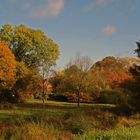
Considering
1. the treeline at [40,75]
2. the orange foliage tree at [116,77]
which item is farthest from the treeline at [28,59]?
the orange foliage tree at [116,77]

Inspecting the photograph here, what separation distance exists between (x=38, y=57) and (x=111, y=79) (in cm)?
2151

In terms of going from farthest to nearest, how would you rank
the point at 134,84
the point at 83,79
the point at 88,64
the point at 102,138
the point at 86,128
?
1. the point at 88,64
2. the point at 83,79
3. the point at 134,84
4. the point at 86,128
5. the point at 102,138

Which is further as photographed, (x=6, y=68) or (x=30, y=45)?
(x=30, y=45)

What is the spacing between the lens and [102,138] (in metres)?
11.1

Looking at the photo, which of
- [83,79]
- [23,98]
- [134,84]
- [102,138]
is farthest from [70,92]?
[102,138]

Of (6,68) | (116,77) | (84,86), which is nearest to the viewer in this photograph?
(6,68)

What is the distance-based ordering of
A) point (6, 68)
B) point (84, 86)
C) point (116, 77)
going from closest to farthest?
point (6, 68) < point (84, 86) < point (116, 77)

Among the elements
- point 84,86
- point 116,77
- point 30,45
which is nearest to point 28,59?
point 30,45

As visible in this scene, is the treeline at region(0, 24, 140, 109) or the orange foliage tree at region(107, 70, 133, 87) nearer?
the treeline at region(0, 24, 140, 109)

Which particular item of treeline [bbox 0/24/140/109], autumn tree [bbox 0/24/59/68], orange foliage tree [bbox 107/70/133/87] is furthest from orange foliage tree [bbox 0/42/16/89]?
orange foliage tree [bbox 107/70/133/87]

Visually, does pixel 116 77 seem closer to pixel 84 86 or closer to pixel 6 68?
pixel 84 86

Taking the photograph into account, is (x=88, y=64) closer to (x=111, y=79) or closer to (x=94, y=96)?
(x=94, y=96)

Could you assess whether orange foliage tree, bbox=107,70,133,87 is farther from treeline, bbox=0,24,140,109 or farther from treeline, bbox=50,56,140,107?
treeline, bbox=0,24,140,109

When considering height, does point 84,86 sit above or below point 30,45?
below
